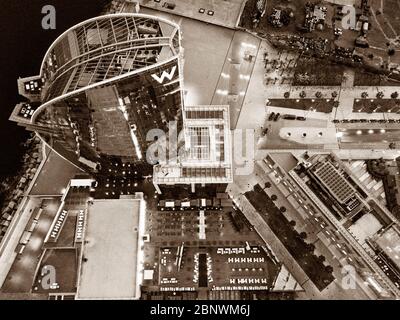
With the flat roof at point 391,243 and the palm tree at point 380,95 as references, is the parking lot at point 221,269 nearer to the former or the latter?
the flat roof at point 391,243

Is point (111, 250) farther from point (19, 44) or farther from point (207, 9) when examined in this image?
point (207, 9)

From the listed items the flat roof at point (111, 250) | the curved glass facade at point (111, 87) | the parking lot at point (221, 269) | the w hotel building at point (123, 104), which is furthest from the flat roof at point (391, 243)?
Answer: the flat roof at point (111, 250)

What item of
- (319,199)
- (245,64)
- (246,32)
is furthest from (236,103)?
(319,199)

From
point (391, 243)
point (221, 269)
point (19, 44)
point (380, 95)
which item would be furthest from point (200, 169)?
point (19, 44)

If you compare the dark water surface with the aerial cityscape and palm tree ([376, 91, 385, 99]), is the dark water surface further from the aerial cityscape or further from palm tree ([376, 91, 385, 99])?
palm tree ([376, 91, 385, 99])

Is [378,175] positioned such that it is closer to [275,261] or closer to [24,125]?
[275,261]

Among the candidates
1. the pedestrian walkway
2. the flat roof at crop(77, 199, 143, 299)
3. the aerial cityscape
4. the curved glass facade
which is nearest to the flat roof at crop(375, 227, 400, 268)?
the aerial cityscape
